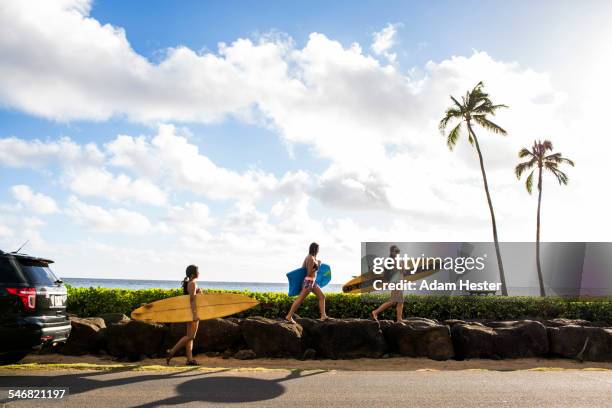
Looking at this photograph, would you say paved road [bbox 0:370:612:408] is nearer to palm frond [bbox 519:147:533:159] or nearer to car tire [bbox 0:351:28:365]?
car tire [bbox 0:351:28:365]

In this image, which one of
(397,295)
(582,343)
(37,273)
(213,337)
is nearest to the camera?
(37,273)

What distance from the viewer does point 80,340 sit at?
11.4 m

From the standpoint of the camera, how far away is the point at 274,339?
1145 centimetres

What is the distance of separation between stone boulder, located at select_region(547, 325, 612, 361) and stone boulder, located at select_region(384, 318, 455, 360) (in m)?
2.47

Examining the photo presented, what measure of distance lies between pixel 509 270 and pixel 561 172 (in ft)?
32.2

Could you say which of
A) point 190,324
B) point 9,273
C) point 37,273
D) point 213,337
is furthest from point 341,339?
point 9,273

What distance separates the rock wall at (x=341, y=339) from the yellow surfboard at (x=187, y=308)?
0.73ft

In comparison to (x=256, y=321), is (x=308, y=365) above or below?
below

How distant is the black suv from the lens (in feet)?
27.3

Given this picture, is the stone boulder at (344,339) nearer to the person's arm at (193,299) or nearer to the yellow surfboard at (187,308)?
the yellow surfboard at (187,308)

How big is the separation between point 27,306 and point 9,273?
59 centimetres

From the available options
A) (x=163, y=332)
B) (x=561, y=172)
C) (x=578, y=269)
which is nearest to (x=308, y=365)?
(x=163, y=332)

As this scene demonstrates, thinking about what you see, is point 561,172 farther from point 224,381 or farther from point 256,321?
point 224,381

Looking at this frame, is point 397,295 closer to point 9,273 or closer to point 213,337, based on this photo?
point 213,337
